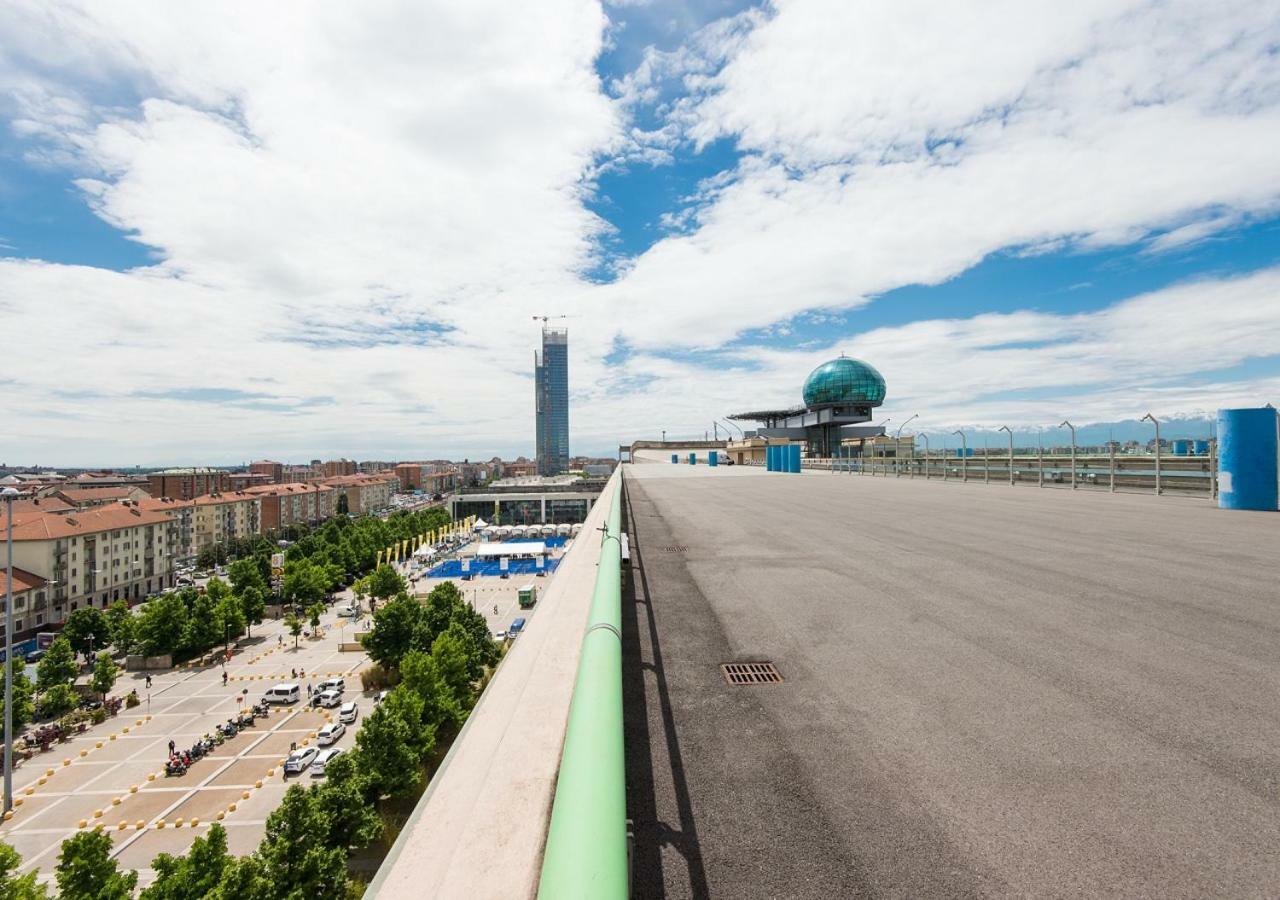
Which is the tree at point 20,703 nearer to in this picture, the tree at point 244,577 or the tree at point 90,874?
the tree at point 244,577

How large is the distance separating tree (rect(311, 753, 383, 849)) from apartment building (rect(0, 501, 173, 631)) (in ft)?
183

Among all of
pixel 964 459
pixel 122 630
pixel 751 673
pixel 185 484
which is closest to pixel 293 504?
pixel 185 484

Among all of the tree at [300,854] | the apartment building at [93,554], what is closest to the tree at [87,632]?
the apartment building at [93,554]

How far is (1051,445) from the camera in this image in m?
21.1

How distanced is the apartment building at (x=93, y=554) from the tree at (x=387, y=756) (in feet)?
180

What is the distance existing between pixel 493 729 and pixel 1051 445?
81.7 ft

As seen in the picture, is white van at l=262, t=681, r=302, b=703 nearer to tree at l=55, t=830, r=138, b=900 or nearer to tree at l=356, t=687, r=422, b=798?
tree at l=356, t=687, r=422, b=798

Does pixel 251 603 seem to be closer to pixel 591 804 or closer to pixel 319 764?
pixel 319 764

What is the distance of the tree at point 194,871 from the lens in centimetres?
1188

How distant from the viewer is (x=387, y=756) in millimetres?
18094

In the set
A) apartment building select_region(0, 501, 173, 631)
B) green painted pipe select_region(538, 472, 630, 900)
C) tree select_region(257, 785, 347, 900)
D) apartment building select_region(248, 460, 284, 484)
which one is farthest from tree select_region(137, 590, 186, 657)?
apartment building select_region(248, 460, 284, 484)

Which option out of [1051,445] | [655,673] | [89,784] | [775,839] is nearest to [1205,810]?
[775,839]

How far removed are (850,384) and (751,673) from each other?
91540 millimetres

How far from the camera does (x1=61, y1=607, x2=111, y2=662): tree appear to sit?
39.3m
